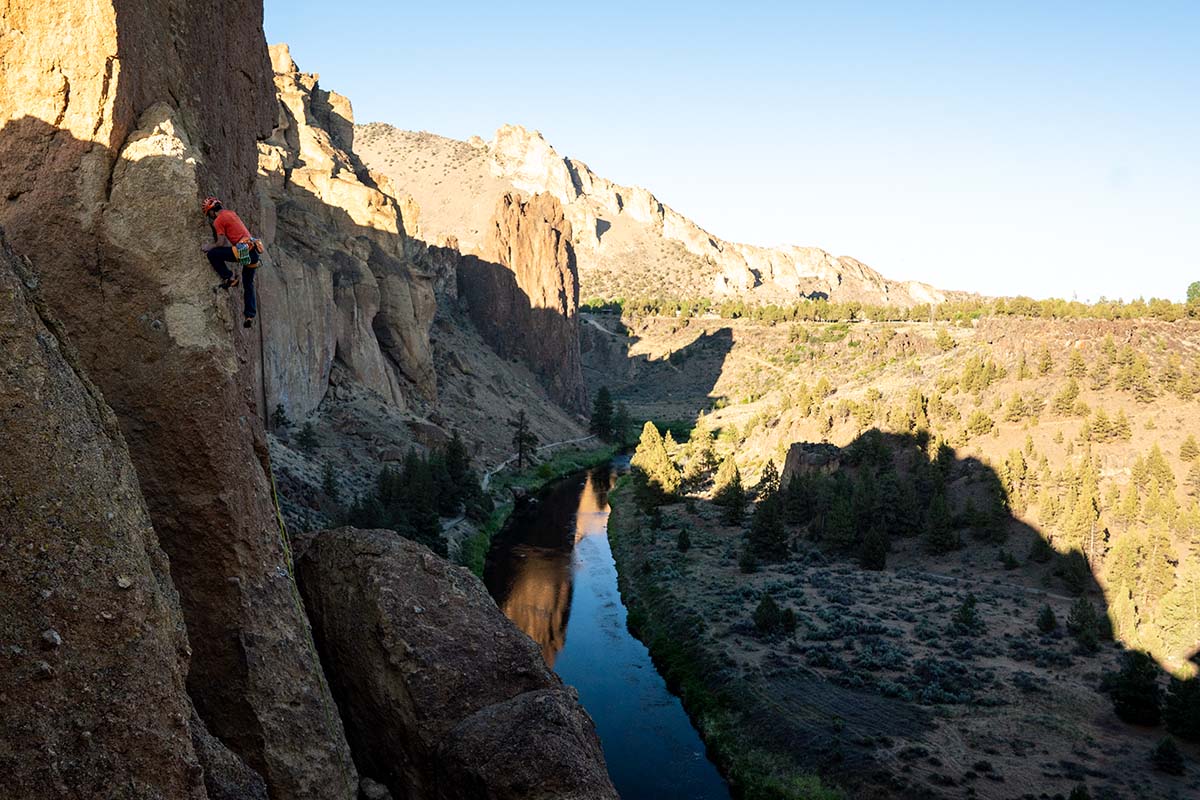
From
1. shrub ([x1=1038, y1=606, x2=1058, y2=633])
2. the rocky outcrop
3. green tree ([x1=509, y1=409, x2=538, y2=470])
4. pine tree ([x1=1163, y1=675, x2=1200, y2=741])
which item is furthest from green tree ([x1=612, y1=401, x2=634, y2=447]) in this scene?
the rocky outcrop

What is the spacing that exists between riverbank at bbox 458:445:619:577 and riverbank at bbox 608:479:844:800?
949 cm

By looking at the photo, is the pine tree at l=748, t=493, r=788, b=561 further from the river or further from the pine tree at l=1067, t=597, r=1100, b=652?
the pine tree at l=1067, t=597, r=1100, b=652

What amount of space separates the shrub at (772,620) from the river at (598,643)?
18.4 feet

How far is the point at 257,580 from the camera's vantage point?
11648 mm

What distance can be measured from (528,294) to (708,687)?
96.7 meters

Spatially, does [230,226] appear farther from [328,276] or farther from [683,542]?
[328,276]

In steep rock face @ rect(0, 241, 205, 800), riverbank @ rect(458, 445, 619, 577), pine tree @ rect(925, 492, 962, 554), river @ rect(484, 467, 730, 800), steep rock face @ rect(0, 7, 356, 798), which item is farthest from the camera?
riverbank @ rect(458, 445, 619, 577)

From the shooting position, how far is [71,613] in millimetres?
7352

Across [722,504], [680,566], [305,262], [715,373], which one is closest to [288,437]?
[305,262]

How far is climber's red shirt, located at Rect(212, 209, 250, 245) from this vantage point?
11.4 meters

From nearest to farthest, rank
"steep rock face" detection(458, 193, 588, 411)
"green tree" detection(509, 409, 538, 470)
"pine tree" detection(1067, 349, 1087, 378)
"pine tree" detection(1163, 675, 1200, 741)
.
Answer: "pine tree" detection(1163, 675, 1200, 741)
"pine tree" detection(1067, 349, 1087, 378)
"green tree" detection(509, 409, 538, 470)
"steep rock face" detection(458, 193, 588, 411)

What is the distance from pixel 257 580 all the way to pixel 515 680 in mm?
4862

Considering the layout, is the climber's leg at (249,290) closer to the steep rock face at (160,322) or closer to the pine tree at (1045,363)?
the steep rock face at (160,322)

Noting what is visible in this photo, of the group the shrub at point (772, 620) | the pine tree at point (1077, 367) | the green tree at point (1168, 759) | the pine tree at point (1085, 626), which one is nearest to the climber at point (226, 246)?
the green tree at point (1168, 759)
